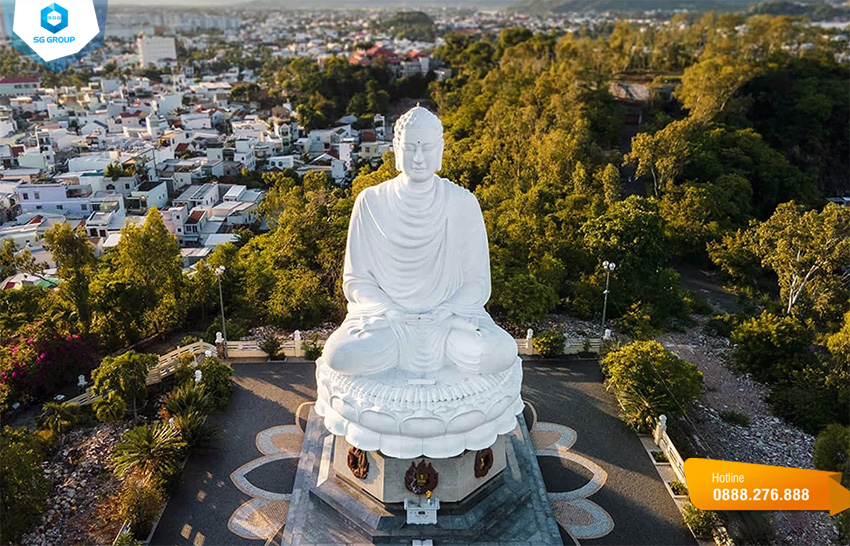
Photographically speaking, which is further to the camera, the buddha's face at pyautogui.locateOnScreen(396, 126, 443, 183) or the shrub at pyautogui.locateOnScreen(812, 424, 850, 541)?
the shrub at pyautogui.locateOnScreen(812, 424, 850, 541)

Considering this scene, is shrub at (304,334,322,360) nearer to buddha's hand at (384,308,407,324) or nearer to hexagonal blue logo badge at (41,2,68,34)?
buddha's hand at (384,308,407,324)

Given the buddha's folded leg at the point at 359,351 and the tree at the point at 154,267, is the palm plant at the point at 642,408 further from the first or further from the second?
the tree at the point at 154,267

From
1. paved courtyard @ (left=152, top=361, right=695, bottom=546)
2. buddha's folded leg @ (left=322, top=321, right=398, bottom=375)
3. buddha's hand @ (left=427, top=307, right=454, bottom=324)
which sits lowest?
paved courtyard @ (left=152, top=361, right=695, bottom=546)

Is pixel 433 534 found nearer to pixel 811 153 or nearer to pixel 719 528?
pixel 719 528

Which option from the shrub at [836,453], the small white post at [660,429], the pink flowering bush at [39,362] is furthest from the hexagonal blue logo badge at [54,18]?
the shrub at [836,453]

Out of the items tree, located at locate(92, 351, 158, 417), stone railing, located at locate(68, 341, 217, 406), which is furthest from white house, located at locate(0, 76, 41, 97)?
tree, located at locate(92, 351, 158, 417)
